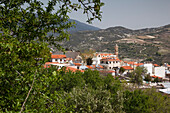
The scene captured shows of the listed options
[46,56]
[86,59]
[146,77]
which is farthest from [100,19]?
[86,59]

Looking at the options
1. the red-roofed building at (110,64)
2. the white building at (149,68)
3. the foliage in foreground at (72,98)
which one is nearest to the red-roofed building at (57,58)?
the red-roofed building at (110,64)

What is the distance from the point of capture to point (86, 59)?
7269 cm

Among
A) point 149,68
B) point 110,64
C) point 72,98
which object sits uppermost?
point 110,64

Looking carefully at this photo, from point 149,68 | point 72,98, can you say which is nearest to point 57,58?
point 149,68

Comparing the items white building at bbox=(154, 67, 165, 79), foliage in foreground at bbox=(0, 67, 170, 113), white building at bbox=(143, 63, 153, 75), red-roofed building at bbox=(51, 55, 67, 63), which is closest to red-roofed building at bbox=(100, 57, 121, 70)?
white building at bbox=(143, 63, 153, 75)

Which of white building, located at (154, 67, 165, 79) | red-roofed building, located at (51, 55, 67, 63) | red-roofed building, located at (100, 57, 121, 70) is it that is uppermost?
red-roofed building, located at (51, 55, 67, 63)

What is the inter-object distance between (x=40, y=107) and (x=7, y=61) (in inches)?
44.8

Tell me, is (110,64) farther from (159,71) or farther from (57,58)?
(57,58)

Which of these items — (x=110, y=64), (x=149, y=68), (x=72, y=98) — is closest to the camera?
(x=72, y=98)

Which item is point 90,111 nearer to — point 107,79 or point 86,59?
point 107,79

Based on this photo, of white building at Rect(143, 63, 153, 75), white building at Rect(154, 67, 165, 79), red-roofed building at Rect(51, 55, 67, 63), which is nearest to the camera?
red-roofed building at Rect(51, 55, 67, 63)

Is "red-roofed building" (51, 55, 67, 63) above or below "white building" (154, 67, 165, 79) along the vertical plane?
above

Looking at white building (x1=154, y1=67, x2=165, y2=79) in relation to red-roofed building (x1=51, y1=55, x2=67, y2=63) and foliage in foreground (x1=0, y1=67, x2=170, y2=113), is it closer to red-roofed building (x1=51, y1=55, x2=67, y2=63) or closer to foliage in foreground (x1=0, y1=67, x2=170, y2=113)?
red-roofed building (x1=51, y1=55, x2=67, y2=63)

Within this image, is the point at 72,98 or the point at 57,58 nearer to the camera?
the point at 72,98
